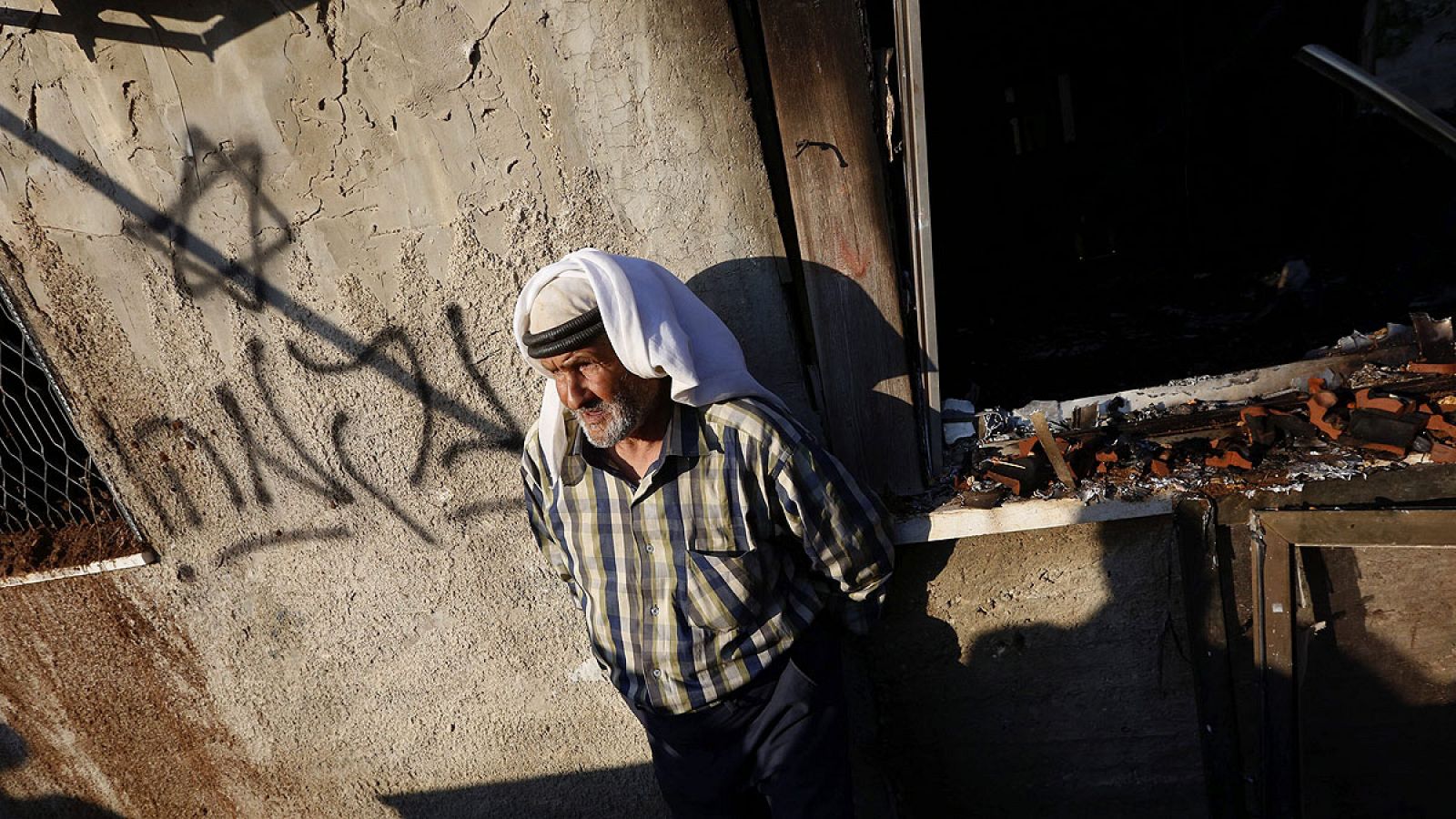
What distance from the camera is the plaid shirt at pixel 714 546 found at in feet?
6.41

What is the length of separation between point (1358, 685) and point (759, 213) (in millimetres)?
2267

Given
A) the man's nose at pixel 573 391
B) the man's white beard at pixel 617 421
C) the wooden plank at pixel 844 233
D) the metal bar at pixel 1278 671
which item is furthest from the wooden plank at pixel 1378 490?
the man's nose at pixel 573 391

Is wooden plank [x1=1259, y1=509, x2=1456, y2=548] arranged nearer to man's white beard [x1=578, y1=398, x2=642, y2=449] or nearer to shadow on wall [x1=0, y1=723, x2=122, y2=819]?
man's white beard [x1=578, y1=398, x2=642, y2=449]

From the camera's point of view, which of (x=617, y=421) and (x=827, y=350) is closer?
(x=617, y=421)

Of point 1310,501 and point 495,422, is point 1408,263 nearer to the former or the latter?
point 1310,501

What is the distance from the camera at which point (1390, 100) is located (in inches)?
75.9

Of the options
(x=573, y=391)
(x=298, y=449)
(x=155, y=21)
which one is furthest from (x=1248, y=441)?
(x=155, y=21)

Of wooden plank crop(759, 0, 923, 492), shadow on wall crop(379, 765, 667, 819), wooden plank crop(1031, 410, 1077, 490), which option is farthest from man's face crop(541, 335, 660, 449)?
shadow on wall crop(379, 765, 667, 819)

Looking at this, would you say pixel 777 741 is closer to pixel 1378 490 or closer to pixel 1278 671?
pixel 1278 671

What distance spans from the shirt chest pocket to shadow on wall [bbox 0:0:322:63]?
1778 mm

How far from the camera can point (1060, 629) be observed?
8.10 feet

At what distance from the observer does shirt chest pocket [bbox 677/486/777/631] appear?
1979 mm

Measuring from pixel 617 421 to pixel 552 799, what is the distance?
1.93 meters

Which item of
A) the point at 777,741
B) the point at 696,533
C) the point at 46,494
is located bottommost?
the point at 777,741
